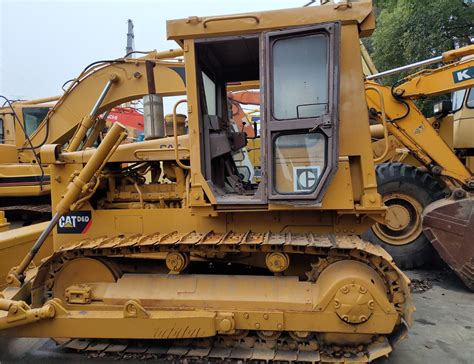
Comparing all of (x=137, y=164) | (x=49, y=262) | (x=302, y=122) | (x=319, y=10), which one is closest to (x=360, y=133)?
(x=302, y=122)

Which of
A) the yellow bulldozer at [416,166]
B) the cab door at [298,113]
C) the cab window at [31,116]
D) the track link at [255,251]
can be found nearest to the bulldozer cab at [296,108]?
the cab door at [298,113]

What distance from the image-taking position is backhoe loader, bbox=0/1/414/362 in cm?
294

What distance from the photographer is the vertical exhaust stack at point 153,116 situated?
142 inches

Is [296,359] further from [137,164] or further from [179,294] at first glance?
[137,164]

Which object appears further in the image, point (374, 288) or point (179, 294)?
point (179, 294)

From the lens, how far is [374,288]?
2.93 m

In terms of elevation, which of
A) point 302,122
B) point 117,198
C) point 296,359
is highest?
point 302,122

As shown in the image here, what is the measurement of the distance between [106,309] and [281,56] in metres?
2.57

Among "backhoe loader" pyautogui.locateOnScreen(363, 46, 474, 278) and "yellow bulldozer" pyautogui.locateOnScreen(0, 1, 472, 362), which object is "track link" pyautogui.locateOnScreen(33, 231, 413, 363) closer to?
"yellow bulldozer" pyautogui.locateOnScreen(0, 1, 472, 362)

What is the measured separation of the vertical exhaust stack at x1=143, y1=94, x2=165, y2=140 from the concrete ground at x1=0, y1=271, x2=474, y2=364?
6.87 feet

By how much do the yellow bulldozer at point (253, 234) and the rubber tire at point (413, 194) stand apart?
2.72 m

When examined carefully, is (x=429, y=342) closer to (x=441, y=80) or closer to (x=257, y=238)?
(x=257, y=238)

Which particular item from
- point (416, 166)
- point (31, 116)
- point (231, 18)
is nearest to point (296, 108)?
point (231, 18)

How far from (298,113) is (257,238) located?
1.05 meters
